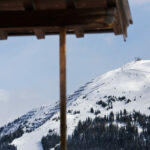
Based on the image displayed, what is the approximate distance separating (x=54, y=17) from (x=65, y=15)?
17 cm

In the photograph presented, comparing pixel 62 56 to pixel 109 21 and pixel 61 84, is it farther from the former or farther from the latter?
pixel 109 21

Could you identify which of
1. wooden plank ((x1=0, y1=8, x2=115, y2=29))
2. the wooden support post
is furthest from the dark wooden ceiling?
the wooden support post

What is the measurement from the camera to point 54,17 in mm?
6551

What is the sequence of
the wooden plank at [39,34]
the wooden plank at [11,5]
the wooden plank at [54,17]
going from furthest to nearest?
the wooden plank at [39,34]
the wooden plank at [54,17]
the wooden plank at [11,5]

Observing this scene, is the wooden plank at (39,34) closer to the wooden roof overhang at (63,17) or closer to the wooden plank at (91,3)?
the wooden roof overhang at (63,17)

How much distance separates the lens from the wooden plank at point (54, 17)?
21.3 ft

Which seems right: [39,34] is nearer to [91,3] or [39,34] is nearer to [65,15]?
[65,15]

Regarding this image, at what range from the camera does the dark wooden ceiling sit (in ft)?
20.6

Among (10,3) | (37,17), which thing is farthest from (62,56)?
(10,3)

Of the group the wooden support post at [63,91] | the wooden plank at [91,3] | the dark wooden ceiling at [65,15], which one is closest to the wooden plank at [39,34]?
the dark wooden ceiling at [65,15]

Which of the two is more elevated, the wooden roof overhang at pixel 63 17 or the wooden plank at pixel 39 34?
the wooden roof overhang at pixel 63 17

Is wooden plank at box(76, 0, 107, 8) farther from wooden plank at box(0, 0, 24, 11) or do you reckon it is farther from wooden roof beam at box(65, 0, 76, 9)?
wooden plank at box(0, 0, 24, 11)

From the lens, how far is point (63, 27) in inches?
264

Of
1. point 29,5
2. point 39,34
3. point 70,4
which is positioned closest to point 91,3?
point 70,4
